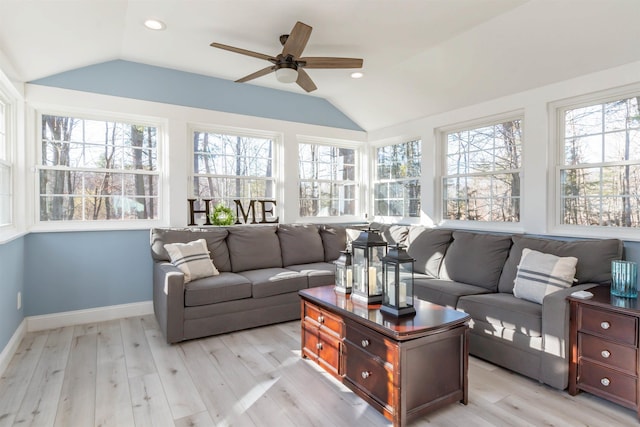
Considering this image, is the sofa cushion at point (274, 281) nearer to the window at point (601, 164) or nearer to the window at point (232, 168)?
the window at point (232, 168)

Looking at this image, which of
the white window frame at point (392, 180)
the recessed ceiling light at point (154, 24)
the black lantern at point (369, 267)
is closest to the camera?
the black lantern at point (369, 267)

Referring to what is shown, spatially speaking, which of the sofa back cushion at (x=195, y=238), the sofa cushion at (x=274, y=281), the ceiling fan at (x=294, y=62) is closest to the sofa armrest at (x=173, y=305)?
the sofa back cushion at (x=195, y=238)

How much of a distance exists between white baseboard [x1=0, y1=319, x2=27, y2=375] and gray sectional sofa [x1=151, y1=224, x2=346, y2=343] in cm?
110

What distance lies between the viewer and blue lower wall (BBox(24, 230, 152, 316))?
11.6 feet

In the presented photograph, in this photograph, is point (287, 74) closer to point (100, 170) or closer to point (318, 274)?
point (318, 274)

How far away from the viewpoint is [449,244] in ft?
12.7

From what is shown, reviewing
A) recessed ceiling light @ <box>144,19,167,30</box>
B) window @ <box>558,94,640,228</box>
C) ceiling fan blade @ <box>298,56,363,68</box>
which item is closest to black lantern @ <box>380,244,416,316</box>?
ceiling fan blade @ <box>298,56,363,68</box>

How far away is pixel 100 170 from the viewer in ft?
12.7

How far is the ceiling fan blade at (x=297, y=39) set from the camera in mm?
2479

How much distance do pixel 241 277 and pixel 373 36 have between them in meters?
2.62

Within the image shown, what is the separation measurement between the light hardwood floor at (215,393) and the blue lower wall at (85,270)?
0.54m

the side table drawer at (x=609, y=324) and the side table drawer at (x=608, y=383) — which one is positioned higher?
the side table drawer at (x=609, y=324)

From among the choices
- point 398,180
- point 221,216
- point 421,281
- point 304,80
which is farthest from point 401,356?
point 398,180

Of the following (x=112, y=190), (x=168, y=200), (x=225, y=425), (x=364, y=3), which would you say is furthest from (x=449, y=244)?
(x=112, y=190)
